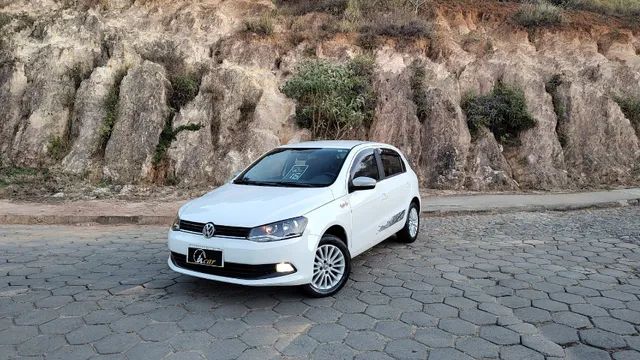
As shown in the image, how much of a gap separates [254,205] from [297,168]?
3.99 feet

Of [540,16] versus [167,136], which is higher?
[540,16]

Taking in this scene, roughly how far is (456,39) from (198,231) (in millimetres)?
16485

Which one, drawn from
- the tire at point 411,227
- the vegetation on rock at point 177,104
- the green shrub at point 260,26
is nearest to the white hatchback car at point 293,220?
the tire at point 411,227

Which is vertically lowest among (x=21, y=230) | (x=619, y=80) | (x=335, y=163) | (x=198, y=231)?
(x=21, y=230)

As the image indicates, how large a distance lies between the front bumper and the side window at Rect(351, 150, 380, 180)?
144 cm

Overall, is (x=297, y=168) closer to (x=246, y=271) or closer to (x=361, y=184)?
(x=361, y=184)

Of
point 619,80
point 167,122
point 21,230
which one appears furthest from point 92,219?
point 619,80

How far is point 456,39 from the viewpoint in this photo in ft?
60.6

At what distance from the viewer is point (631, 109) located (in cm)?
1633

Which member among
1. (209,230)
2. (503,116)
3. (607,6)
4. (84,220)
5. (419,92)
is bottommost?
(84,220)

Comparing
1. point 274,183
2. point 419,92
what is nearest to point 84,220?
point 274,183

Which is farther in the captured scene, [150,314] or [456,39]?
[456,39]

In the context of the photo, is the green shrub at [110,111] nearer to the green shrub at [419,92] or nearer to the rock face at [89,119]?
the rock face at [89,119]

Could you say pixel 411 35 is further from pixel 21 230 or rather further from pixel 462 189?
pixel 21 230
